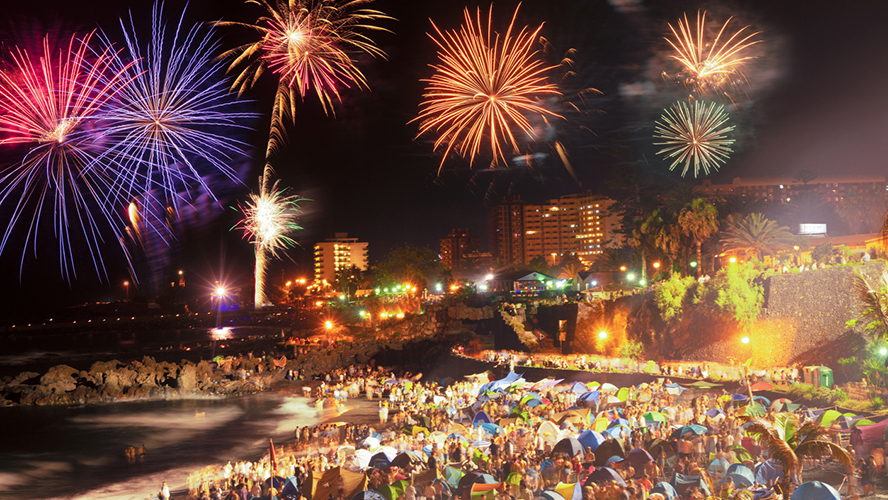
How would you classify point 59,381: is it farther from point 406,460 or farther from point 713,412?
point 713,412

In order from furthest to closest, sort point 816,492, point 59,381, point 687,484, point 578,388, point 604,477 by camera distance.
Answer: point 59,381 → point 578,388 → point 604,477 → point 687,484 → point 816,492

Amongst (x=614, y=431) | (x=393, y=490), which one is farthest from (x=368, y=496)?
(x=614, y=431)

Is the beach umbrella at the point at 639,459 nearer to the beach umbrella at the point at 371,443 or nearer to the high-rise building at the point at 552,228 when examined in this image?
the beach umbrella at the point at 371,443

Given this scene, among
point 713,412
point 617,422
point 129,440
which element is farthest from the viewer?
point 129,440

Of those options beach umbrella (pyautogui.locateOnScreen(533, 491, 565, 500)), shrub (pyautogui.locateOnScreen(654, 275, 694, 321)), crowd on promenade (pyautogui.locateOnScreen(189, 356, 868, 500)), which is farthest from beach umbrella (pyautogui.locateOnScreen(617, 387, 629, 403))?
shrub (pyautogui.locateOnScreen(654, 275, 694, 321))

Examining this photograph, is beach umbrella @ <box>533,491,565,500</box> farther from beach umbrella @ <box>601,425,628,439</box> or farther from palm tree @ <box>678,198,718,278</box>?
palm tree @ <box>678,198,718,278</box>

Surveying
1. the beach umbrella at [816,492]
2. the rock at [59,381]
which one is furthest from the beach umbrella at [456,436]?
the rock at [59,381]

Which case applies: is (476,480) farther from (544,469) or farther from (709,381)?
(709,381)
